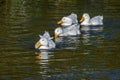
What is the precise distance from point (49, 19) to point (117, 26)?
4.20m

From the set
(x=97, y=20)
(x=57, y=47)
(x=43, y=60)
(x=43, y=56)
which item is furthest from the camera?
(x=97, y=20)

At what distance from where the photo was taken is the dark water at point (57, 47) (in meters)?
21.4

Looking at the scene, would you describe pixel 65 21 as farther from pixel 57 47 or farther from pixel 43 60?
pixel 43 60

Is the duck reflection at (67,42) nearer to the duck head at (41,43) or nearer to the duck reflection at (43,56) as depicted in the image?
the duck head at (41,43)

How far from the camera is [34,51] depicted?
2533 cm

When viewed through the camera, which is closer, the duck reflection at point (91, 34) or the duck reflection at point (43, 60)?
the duck reflection at point (43, 60)

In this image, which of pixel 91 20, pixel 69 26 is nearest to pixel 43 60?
pixel 69 26

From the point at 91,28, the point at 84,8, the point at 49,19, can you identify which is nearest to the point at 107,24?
the point at 91,28

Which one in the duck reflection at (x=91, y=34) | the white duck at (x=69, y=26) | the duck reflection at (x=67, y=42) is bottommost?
the duck reflection at (x=67, y=42)

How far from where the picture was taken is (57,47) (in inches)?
1032

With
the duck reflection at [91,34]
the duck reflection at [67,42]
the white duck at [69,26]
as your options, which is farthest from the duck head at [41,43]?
the white duck at [69,26]

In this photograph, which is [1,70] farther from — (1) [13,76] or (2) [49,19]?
(2) [49,19]

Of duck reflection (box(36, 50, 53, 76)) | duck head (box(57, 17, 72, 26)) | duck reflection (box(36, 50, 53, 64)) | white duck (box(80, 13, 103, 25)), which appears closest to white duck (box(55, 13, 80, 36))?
duck head (box(57, 17, 72, 26))

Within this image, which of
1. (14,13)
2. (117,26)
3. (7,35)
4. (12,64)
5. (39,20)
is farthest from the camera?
(14,13)
